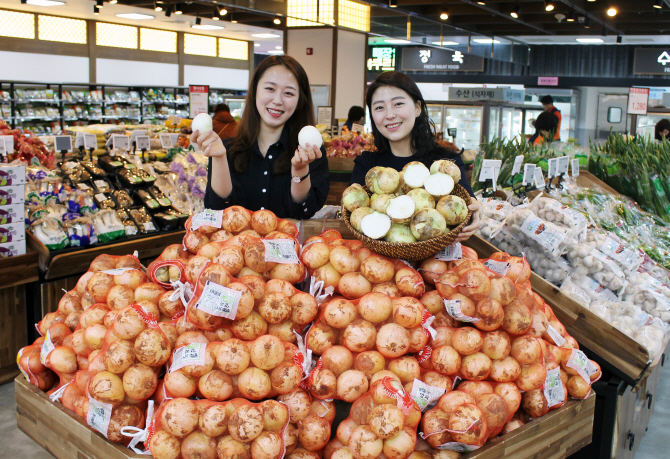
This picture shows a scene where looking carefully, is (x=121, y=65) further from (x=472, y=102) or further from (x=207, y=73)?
(x=472, y=102)

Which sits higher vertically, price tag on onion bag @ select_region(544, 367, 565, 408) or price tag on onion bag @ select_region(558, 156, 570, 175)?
price tag on onion bag @ select_region(558, 156, 570, 175)

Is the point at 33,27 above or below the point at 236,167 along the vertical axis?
above

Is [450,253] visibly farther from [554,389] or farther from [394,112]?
[394,112]

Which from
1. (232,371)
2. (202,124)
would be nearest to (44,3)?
(202,124)

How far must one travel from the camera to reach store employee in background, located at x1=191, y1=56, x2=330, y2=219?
2.19 m

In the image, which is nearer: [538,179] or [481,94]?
[538,179]

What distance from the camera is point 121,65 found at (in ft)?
43.0

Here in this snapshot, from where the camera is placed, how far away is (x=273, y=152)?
7.68 feet

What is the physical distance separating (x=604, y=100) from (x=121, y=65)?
37.6ft

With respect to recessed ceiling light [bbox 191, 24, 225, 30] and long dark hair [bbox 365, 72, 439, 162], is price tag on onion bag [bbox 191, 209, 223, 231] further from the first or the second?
recessed ceiling light [bbox 191, 24, 225, 30]

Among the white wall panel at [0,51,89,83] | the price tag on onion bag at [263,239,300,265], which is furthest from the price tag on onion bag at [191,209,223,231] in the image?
the white wall panel at [0,51,89,83]

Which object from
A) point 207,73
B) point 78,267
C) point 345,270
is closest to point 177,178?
point 78,267

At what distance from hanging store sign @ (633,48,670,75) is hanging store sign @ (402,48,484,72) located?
9.61ft

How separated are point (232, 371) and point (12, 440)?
2.07 m
